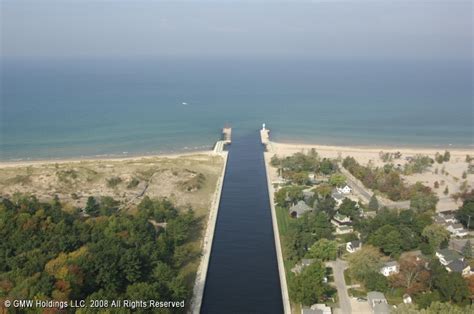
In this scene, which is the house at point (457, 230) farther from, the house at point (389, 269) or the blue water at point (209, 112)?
the blue water at point (209, 112)

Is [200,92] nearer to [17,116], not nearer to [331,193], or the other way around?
[17,116]

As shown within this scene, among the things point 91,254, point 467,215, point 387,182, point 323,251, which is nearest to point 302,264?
point 323,251

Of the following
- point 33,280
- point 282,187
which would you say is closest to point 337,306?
point 33,280

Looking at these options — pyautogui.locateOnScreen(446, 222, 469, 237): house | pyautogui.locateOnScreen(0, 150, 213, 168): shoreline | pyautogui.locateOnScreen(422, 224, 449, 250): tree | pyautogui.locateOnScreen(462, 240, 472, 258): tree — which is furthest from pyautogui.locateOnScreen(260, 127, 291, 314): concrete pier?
pyautogui.locateOnScreen(446, 222, 469, 237): house

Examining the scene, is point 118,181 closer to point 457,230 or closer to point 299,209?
point 299,209

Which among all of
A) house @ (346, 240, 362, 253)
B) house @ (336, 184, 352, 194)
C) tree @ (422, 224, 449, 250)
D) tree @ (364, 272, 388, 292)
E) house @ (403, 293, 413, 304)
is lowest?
house @ (403, 293, 413, 304)

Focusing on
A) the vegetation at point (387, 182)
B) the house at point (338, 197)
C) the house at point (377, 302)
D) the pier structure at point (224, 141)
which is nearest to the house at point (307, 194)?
the house at point (338, 197)

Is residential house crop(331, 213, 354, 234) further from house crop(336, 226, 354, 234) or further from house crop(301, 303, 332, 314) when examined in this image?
house crop(301, 303, 332, 314)
